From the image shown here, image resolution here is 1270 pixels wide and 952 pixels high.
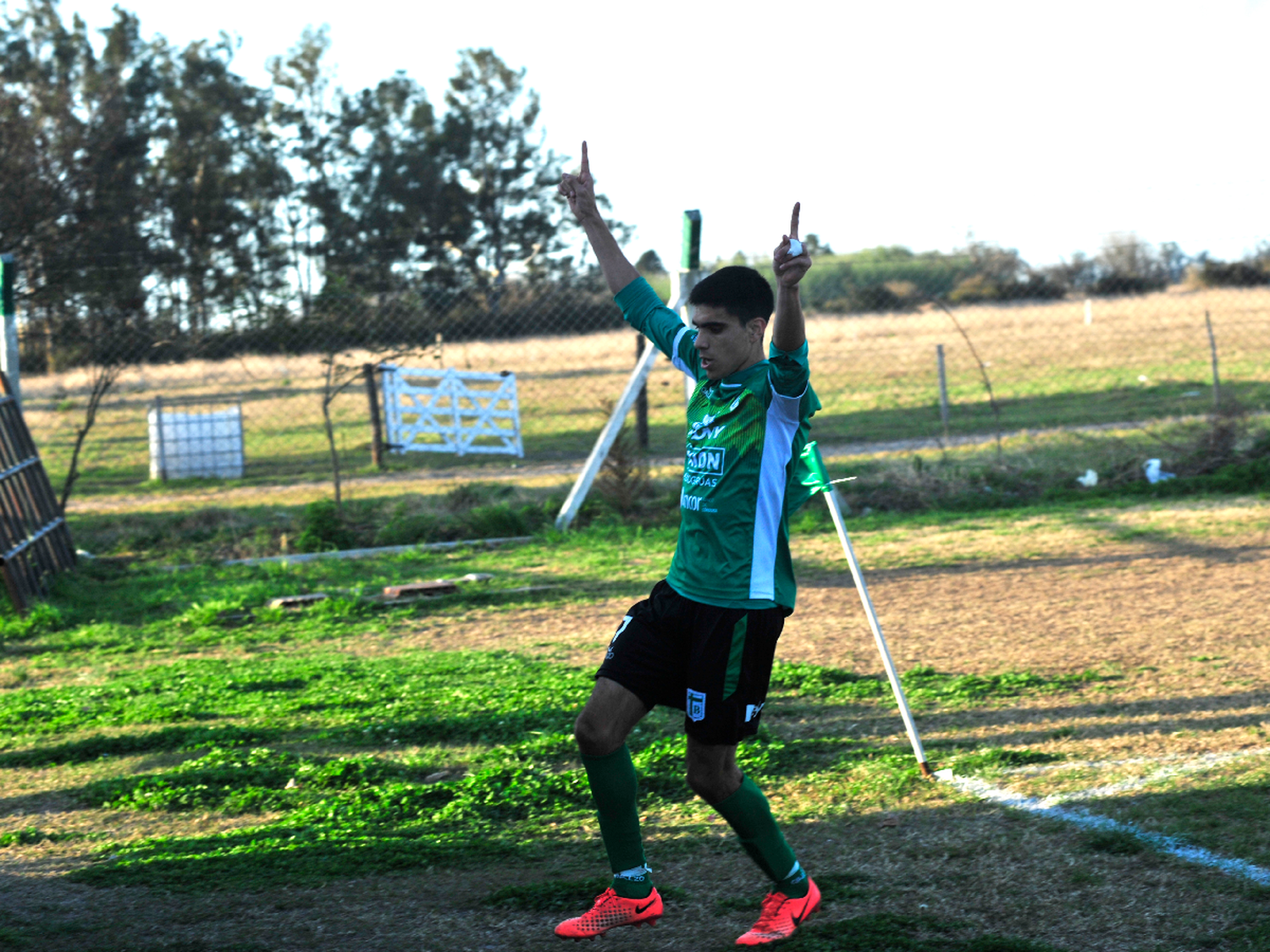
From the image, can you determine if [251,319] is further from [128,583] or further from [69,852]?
[69,852]

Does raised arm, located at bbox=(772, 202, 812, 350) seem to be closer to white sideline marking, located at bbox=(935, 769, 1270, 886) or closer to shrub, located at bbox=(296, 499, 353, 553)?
white sideline marking, located at bbox=(935, 769, 1270, 886)

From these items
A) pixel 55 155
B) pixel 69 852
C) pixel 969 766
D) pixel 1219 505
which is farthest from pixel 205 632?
pixel 55 155

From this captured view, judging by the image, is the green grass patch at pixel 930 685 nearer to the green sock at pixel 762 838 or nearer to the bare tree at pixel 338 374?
the green sock at pixel 762 838

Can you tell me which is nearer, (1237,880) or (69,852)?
(1237,880)

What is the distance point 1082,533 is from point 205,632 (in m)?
7.02

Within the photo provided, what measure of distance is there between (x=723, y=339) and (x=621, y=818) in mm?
1436

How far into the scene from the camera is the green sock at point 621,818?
3273 mm

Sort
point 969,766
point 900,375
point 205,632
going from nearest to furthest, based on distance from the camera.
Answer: point 969,766, point 205,632, point 900,375

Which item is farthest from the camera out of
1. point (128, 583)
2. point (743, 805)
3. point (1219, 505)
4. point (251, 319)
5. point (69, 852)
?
point (251, 319)

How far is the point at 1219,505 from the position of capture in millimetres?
10406

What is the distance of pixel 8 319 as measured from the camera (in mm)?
9914

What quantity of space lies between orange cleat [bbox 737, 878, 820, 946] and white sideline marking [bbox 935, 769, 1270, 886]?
47.7 inches

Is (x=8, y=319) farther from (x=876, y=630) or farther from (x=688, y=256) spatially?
(x=876, y=630)

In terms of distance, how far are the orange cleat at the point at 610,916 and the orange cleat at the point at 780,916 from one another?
0.94 ft
